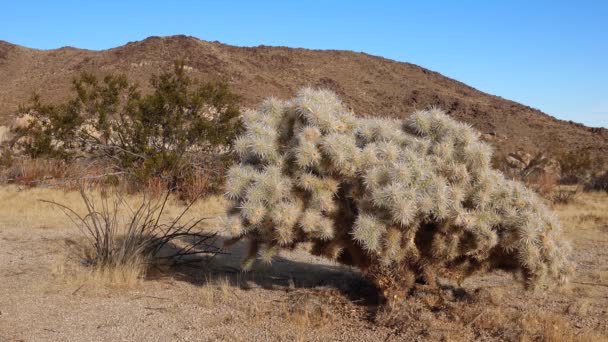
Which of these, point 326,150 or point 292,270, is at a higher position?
point 326,150

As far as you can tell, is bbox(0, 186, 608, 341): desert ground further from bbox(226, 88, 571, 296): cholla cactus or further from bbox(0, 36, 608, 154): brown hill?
bbox(0, 36, 608, 154): brown hill

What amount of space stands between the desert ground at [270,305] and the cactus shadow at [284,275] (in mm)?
13

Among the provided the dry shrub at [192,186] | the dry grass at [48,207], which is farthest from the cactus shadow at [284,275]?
the dry shrub at [192,186]

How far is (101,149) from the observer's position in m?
15.2

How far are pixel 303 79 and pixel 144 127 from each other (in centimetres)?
2887

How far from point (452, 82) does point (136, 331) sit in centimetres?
4634

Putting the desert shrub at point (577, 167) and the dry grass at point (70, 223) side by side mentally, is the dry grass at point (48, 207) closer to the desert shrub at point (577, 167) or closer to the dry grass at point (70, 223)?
the dry grass at point (70, 223)

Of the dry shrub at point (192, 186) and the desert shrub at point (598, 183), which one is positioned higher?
the desert shrub at point (598, 183)

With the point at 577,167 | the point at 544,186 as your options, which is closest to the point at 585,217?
the point at 544,186

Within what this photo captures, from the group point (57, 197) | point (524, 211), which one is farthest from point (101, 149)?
point (524, 211)

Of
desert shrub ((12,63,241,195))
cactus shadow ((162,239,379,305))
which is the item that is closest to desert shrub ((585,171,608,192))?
desert shrub ((12,63,241,195))

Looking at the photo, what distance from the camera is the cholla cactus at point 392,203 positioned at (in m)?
5.58

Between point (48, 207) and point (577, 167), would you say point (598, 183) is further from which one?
point (48, 207)

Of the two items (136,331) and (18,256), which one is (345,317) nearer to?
(136,331)
